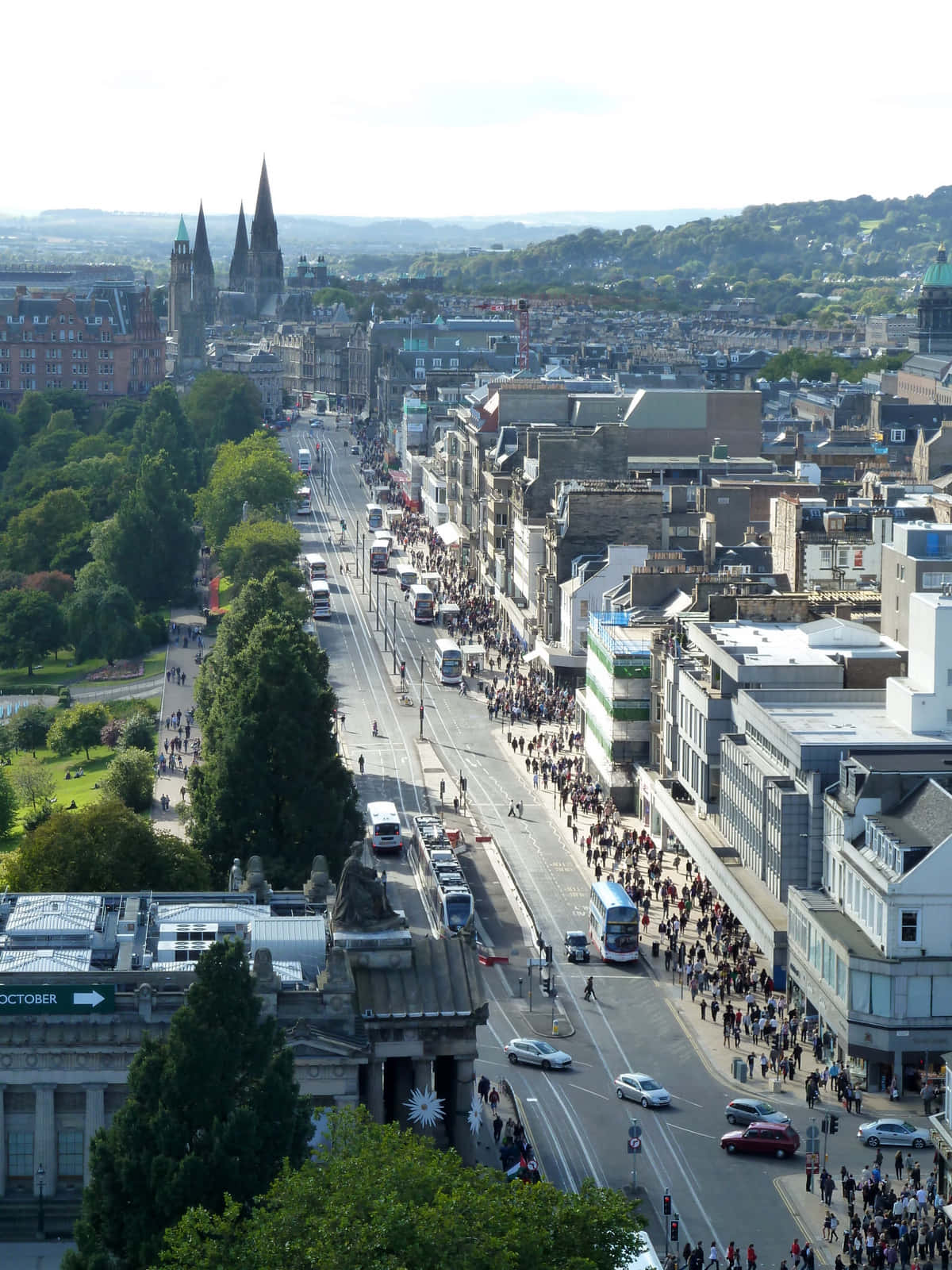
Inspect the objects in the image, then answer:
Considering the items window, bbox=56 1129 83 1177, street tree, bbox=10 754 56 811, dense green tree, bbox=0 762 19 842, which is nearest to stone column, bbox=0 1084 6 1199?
window, bbox=56 1129 83 1177

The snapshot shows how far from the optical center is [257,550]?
523ft

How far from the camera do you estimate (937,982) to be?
6850cm

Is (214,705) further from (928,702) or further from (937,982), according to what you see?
(937,982)

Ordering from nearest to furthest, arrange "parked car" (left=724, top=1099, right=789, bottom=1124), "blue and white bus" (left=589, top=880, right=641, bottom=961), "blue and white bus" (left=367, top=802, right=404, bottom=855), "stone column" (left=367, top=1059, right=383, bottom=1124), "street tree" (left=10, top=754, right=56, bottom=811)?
"stone column" (left=367, top=1059, right=383, bottom=1124)
"parked car" (left=724, top=1099, right=789, bottom=1124)
"blue and white bus" (left=589, top=880, right=641, bottom=961)
"blue and white bus" (left=367, top=802, right=404, bottom=855)
"street tree" (left=10, top=754, right=56, bottom=811)

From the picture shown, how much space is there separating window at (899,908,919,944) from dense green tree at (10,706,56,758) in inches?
2619

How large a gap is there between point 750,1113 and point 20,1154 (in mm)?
19211

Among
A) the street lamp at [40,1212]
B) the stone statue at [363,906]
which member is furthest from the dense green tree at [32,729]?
the street lamp at [40,1212]

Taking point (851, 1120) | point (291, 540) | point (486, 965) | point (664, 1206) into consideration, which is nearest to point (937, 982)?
point (851, 1120)

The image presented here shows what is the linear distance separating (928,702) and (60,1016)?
32.7m

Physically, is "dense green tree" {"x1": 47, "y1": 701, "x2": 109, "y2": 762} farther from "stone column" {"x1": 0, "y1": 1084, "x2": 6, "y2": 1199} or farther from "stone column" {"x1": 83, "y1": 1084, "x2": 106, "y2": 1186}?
"stone column" {"x1": 83, "y1": 1084, "x2": 106, "y2": 1186}

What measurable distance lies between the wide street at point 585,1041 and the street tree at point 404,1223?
14.1m

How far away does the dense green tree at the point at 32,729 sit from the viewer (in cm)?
12750

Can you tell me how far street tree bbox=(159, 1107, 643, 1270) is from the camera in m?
42.1

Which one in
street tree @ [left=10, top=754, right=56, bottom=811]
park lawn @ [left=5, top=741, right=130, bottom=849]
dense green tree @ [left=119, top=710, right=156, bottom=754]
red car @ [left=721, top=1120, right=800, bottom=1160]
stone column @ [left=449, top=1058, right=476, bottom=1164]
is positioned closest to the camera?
stone column @ [left=449, top=1058, right=476, bottom=1164]
